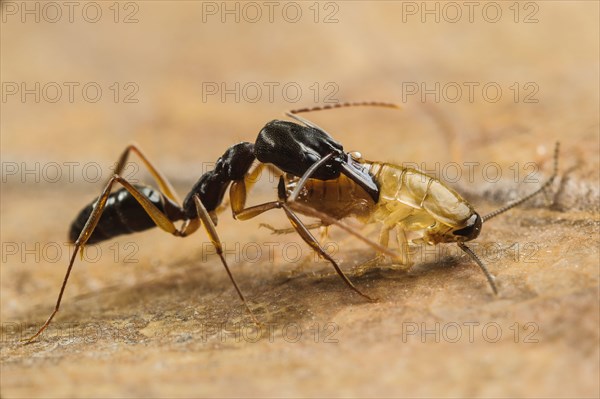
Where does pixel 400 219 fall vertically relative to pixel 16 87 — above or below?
below

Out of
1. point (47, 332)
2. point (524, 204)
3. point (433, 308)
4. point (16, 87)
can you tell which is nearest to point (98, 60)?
point (16, 87)

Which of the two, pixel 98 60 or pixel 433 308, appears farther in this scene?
pixel 98 60

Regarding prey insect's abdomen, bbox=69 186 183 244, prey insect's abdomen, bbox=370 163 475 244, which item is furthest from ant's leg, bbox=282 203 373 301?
prey insect's abdomen, bbox=69 186 183 244

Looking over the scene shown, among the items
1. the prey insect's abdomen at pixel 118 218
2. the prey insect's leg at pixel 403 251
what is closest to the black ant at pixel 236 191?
the prey insect's abdomen at pixel 118 218

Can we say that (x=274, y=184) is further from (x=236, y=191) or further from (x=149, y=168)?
(x=149, y=168)

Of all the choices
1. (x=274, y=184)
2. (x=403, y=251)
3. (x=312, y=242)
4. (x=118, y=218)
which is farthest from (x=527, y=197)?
(x=118, y=218)

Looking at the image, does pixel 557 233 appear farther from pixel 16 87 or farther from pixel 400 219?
pixel 16 87

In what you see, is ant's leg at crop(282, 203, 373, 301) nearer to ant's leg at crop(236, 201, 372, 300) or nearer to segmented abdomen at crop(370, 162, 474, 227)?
ant's leg at crop(236, 201, 372, 300)
